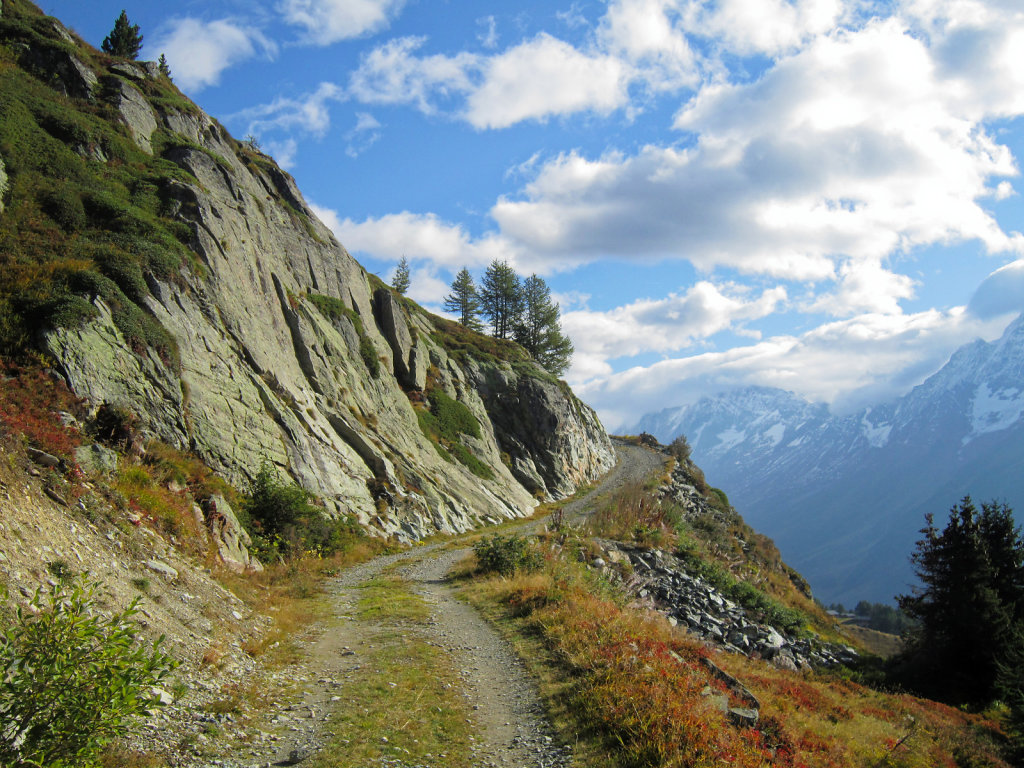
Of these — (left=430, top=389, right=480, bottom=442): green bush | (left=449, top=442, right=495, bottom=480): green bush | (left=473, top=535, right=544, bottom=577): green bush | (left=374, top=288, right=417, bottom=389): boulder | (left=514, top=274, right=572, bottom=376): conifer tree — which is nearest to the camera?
(left=473, top=535, right=544, bottom=577): green bush

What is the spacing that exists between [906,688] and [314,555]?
22.3 m

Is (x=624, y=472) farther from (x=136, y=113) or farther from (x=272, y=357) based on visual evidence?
(x=136, y=113)

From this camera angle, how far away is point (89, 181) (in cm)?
2334

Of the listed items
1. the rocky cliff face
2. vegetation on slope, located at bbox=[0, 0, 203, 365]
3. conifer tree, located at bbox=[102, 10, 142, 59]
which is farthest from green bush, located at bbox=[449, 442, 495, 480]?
conifer tree, located at bbox=[102, 10, 142, 59]

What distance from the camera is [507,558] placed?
18.8 meters

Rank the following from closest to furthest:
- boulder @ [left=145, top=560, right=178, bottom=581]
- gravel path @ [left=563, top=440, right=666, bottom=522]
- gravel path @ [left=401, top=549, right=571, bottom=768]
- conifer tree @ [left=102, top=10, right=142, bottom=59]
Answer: gravel path @ [left=401, top=549, right=571, bottom=768]
boulder @ [left=145, top=560, right=178, bottom=581]
gravel path @ [left=563, top=440, right=666, bottom=522]
conifer tree @ [left=102, top=10, right=142, bottom=59]

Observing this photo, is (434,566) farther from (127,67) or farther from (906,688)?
(127,67)

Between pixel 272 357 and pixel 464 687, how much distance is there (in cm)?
2101

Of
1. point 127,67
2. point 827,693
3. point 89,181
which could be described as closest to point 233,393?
point 89,181

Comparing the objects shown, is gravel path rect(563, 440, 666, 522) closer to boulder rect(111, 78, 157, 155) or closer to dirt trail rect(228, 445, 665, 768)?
dirt trail rect(228, 445, 665, 768)

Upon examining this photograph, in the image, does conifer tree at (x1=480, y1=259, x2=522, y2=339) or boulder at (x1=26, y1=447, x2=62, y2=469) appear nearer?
boulder at (x1=26, y1=447, x2=62, y2=469)

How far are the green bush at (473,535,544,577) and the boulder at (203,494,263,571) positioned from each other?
7.34 metres

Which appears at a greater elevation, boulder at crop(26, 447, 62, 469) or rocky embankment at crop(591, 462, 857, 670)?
boulder at crop(26, 447, 62, 469)

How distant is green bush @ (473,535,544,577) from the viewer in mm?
18578
